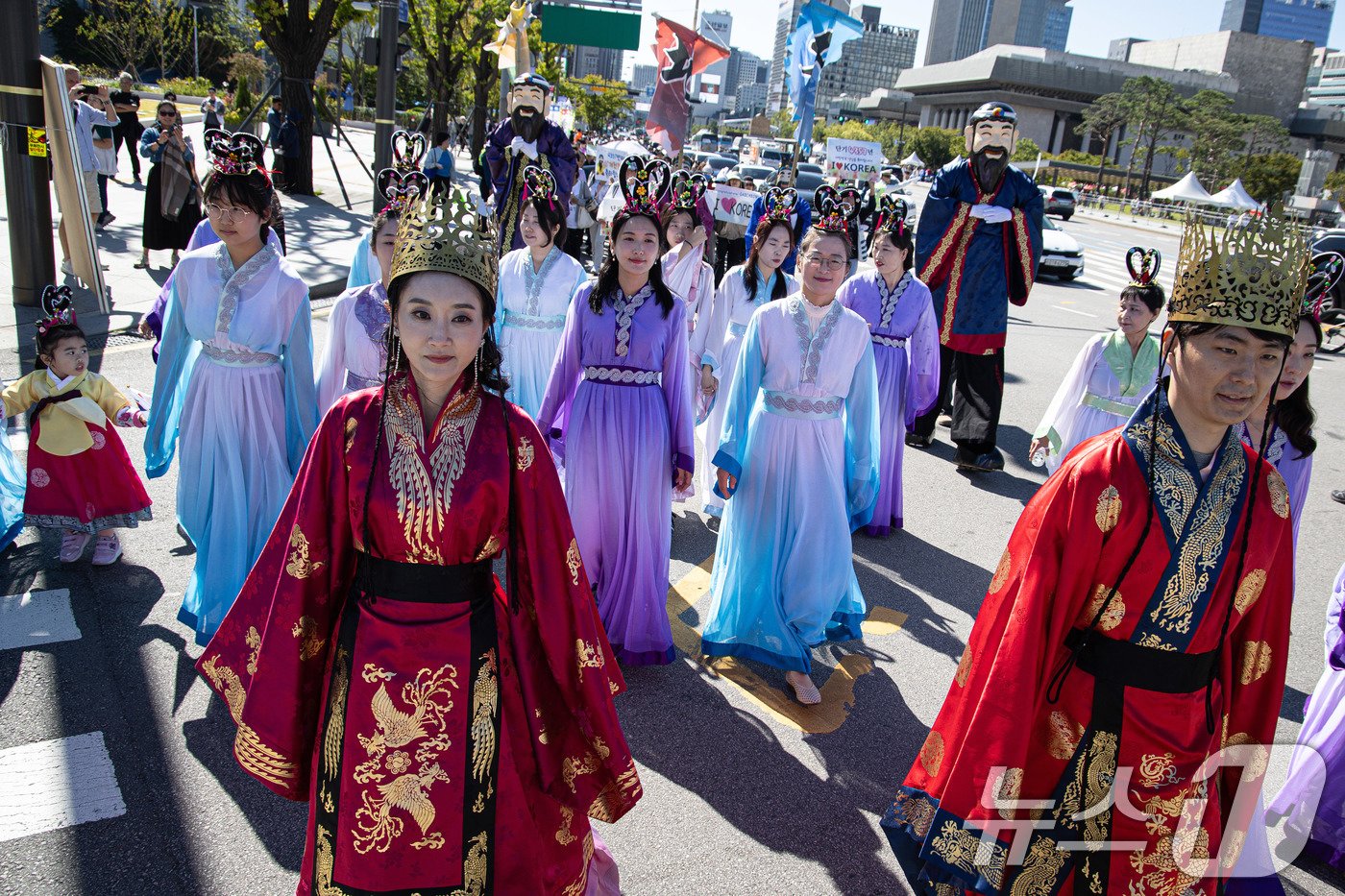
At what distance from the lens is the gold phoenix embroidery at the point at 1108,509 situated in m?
2.06

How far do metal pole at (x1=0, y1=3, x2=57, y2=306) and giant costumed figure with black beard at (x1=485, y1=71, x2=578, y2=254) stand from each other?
3.78 metres

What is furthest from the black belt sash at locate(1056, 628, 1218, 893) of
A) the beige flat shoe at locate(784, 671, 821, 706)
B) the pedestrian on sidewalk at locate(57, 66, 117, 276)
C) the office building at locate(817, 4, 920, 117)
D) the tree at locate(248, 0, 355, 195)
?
the office building at locate(817, 4, 920, 117)

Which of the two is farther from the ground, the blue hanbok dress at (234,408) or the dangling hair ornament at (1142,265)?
the dangling hair ornament at (1142,265)

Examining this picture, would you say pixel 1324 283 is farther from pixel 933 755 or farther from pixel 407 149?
pixel 407 149

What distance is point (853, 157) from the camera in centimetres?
1883

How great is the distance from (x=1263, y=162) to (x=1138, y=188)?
16.9 m

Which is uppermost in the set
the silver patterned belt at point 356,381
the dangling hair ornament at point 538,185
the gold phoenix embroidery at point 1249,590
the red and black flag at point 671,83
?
the red and black flag at point 671,83

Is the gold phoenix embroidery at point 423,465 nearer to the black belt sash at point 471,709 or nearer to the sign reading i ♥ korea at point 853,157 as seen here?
the black belt sash at point 471,709

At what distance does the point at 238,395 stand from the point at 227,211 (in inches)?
28.0

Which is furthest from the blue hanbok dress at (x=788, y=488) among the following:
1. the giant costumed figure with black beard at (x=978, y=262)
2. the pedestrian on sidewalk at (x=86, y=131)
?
the pedestrian on sidewalk at (x=86, y=131)

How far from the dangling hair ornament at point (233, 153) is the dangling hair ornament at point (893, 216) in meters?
3.81

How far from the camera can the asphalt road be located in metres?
2.84

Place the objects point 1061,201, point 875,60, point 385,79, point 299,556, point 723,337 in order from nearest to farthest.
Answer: point 299,556
point 723,337
point 385,79
point 1061,201
point 875,60

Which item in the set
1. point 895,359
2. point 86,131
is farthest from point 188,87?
point 895,359
